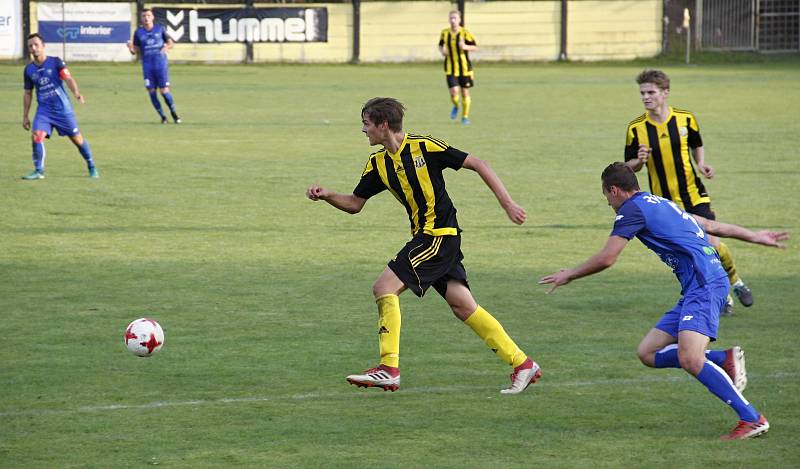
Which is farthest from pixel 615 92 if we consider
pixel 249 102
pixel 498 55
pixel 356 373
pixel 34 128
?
pixel 356 373

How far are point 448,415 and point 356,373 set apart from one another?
111 centimetres

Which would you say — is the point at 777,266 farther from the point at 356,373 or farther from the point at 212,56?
the point at 212,56

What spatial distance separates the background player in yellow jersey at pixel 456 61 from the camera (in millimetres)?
27328

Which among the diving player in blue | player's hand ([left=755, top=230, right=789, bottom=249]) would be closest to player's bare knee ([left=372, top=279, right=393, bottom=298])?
player's hand ([left=755, top=230, right=789, bottom=249])

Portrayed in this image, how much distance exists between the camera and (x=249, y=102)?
31.1 metres

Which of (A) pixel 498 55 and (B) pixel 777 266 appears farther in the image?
(A) pixel 498 55

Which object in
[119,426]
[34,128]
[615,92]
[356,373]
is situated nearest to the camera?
[119,426]

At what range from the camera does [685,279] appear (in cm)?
706

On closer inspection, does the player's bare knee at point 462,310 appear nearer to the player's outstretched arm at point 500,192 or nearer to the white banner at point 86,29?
the player's outstretched arm at point 500,192

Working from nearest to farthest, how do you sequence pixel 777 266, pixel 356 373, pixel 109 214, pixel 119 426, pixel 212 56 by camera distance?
1. pixel 119 426
2. pixel 356 373
3. pixel 777 266
4. pixel 109 214
5. pixel 212 56

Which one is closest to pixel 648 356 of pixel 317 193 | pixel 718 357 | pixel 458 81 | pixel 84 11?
pixel 718 357

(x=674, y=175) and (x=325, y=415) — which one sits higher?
(x=674, y=175)

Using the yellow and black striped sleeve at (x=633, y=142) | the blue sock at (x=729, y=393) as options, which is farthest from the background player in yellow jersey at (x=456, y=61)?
the blue sock at (x=729, y=393)

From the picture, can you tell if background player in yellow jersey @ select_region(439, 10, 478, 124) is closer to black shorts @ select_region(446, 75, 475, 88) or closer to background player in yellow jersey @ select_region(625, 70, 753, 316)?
black shorts @ select_region(446, 75, 475, 88)
